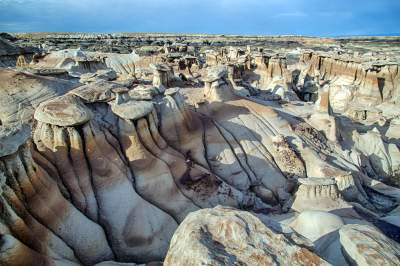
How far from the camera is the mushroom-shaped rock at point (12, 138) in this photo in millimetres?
5273

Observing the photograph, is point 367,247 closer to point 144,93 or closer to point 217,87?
point 144,93

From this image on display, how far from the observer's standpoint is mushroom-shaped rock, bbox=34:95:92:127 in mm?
6957

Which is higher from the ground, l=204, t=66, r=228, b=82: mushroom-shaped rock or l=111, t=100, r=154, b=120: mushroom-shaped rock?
l=204, t=66, r=228, b=82: mushroom-shaped rock

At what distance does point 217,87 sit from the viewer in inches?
490

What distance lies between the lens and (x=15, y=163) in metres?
5.59

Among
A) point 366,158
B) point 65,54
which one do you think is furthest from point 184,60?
point 366,158

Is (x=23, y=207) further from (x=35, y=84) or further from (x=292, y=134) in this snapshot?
(x=292, y=134)

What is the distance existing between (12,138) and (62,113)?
5.62 ft

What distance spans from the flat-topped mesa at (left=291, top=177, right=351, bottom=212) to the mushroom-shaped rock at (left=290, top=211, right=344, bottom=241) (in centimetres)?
272

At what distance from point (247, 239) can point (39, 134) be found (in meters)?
5.08

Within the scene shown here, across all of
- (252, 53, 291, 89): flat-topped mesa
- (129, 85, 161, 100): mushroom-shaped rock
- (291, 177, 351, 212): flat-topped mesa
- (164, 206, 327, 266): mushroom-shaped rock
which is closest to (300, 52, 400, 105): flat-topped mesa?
(252, 53, 291, 89): flat-topped mesa

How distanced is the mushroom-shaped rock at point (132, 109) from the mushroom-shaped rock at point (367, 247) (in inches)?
213

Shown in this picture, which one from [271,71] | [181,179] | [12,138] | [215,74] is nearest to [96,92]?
[181,179]

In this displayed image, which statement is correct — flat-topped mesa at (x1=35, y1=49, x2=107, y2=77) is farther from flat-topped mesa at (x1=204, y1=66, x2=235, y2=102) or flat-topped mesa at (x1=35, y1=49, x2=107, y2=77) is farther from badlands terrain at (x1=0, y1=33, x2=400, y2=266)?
flat-topped mesa at (x1=204, y1=66, x2=235, y2=102)
